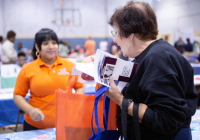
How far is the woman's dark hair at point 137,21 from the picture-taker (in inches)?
33.9

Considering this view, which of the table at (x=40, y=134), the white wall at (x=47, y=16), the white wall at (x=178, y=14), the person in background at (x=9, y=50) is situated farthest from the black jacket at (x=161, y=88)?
the white wall at (x=47, y=16)

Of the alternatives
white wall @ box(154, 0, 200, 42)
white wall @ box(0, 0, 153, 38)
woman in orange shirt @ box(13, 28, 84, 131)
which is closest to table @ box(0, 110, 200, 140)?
woman in orange shirt @ box(13, 28, 84, 131)

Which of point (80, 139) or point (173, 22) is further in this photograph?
point (173, 22)

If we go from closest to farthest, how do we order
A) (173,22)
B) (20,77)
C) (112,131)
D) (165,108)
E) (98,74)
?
(165,108) < (98,74) < (112,131) < (20,77) < (173,22)

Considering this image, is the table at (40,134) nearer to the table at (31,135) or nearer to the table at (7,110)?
the table at (31,135)

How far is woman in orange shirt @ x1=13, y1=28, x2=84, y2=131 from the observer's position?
5.09 feet

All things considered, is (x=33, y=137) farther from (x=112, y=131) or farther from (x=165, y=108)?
(x=165, y=108)

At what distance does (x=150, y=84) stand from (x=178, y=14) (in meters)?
9.53

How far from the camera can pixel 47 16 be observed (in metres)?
11.1

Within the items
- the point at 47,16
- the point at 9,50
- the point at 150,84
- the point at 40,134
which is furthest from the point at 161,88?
the point at 47,16

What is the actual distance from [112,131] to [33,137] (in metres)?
0.63

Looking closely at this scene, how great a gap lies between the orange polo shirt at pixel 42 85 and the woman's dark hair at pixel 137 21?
850mm

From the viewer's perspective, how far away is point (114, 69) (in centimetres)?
86

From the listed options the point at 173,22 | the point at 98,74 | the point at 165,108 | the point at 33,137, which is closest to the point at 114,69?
the point at 98,74
